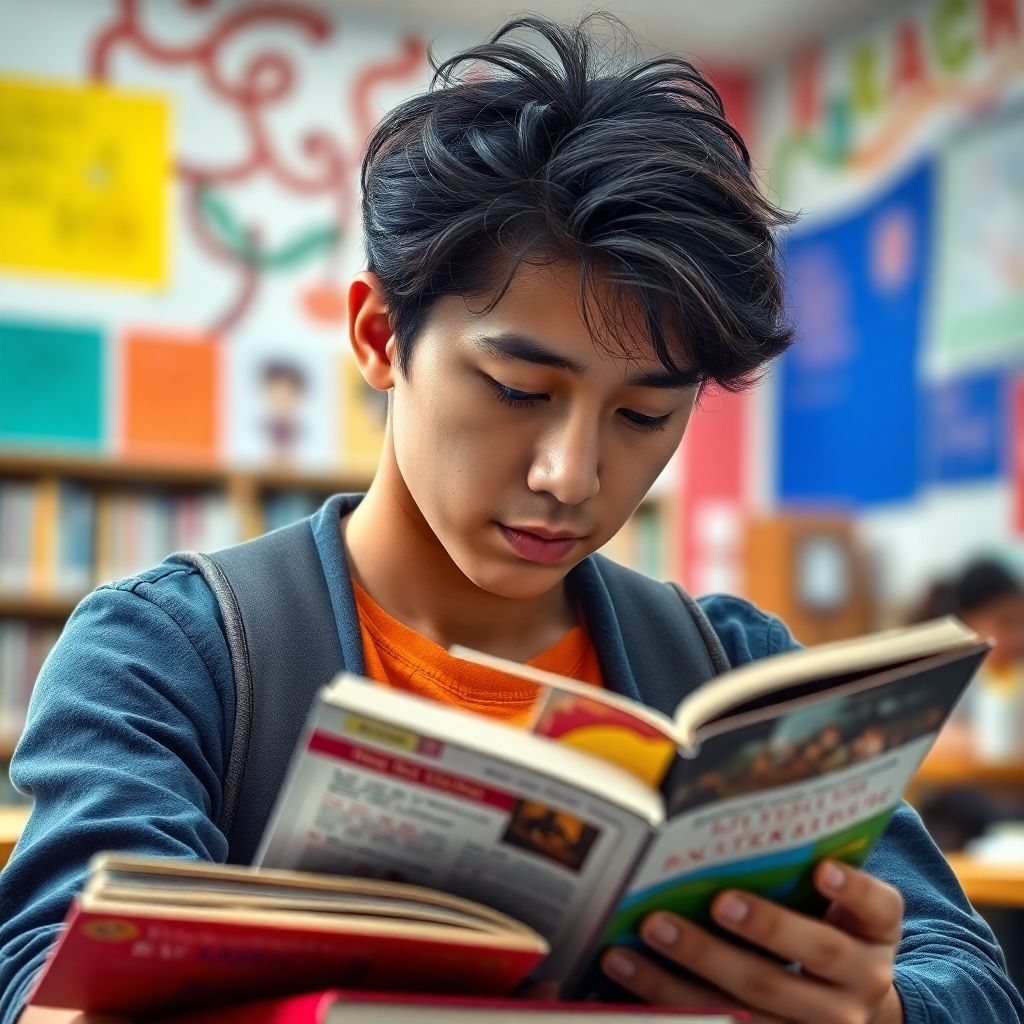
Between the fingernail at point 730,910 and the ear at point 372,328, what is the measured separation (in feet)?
1.72

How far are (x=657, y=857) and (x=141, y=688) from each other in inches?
15.4

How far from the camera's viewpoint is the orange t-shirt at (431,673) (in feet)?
3.56

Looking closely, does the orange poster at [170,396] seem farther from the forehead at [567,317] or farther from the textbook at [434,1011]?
the textbook at [434,1011]

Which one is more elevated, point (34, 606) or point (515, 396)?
point (515, 396)

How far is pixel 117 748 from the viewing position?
894 mm

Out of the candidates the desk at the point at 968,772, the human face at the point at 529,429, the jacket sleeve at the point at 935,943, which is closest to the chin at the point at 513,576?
the human face at the point at 529,429

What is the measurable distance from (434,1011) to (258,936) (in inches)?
3.3

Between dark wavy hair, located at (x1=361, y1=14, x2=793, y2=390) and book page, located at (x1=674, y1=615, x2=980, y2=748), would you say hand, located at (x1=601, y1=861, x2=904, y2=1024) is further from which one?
dark wavy hair, located at (x1=361, y1=14, x2=793, y2=390)

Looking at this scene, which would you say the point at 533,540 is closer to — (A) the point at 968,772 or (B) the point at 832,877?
(B) the point at 832,877

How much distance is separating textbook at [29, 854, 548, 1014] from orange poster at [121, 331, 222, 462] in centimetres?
385

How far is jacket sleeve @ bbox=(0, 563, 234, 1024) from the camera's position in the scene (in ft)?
2.72

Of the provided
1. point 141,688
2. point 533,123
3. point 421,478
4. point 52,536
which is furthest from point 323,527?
point 52,536

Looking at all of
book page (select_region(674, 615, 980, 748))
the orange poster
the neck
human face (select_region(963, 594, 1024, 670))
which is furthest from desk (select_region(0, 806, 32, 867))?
the orange poster

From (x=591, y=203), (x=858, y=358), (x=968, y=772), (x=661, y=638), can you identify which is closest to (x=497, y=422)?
(x=591, y=203)
